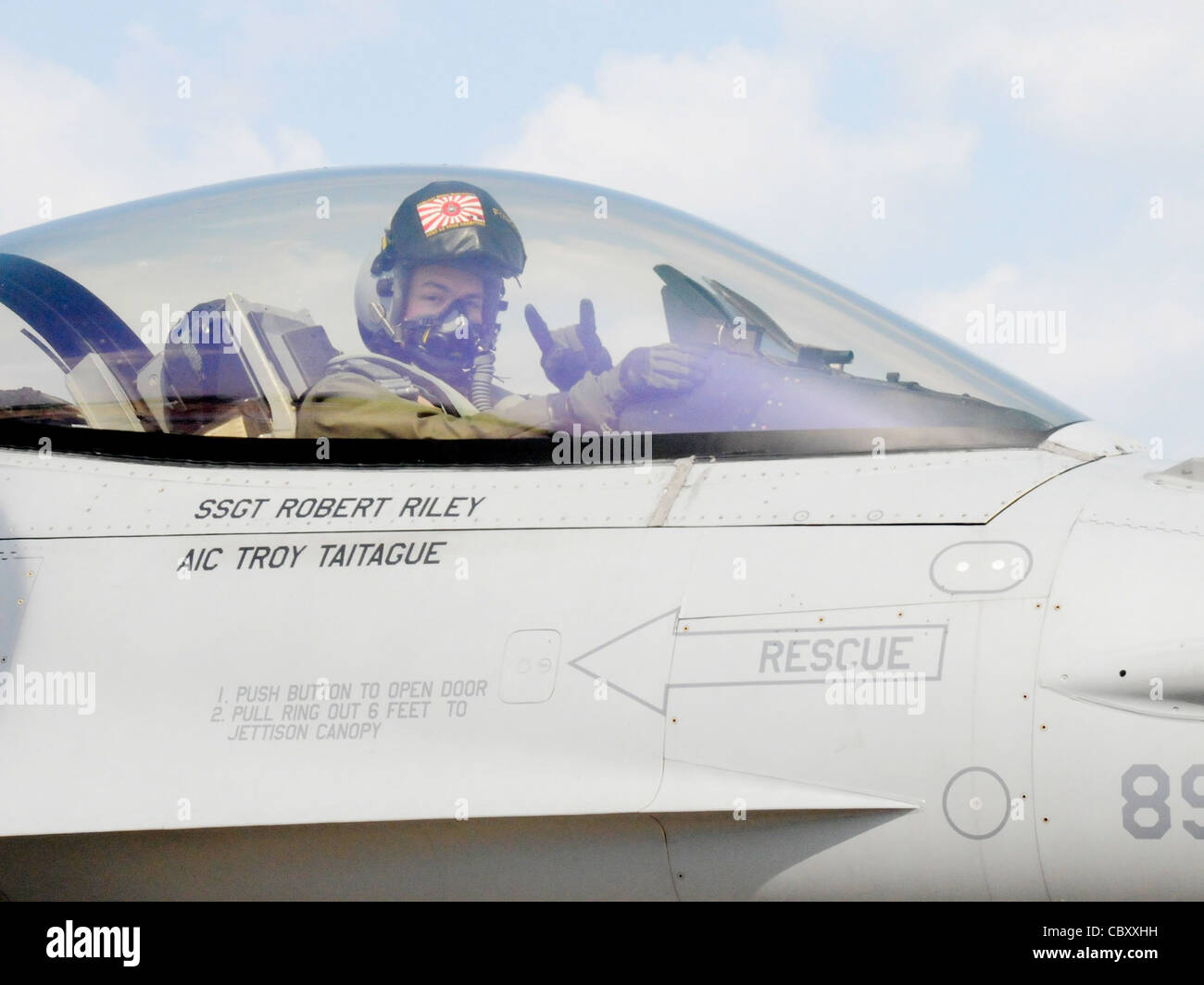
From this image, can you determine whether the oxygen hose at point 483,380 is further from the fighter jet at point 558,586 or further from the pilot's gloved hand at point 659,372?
the pilot's gloved hand at point 659,372

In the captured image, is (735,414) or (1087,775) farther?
(735,414)

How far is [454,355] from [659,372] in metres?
0.60

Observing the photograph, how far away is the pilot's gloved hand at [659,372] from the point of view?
12.0 feet

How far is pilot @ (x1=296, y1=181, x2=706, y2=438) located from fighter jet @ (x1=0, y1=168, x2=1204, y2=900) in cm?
1

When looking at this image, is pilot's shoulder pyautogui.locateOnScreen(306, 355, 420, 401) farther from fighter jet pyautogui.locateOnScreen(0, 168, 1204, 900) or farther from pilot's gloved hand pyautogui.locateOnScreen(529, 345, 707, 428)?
pilot's gloved hand pyautogui.locateOnScreen(529, 345, 707, 428)

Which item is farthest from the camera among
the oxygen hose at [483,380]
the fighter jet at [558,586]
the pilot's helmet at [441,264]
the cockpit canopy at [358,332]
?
the pilot's helmet at [441,264]

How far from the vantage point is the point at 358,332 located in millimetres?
3920

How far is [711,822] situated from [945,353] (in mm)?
1619

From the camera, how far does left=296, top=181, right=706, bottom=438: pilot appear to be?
3.69 meters

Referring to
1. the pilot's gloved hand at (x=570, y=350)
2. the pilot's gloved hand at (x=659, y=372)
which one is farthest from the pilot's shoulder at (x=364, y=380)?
the pilot's gloved hand at (x=659, y=372)

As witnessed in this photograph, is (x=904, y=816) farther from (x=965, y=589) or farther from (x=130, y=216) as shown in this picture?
(x=130, y=216)

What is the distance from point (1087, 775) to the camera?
9.17ft

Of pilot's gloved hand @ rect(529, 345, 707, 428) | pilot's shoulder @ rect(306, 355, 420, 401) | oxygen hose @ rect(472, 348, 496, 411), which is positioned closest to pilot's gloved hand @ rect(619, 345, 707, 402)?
pilot's gloved hand @ rect(529, 345, 707, 428)

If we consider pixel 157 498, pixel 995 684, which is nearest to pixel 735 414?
pixel 995 684
